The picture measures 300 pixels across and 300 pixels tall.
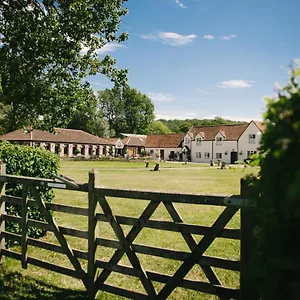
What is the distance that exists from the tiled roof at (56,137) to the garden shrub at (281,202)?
69.7m

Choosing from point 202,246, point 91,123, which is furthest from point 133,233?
point 91,123

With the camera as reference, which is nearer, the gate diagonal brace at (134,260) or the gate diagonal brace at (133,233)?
the gate diagonal brace at (133,233)

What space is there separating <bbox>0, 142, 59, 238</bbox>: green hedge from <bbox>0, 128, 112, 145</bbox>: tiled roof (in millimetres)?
62171

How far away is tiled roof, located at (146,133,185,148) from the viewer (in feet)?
289

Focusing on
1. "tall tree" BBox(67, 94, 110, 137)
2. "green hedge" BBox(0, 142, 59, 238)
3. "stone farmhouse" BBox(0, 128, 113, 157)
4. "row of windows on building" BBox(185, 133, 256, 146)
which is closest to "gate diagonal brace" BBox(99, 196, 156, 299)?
"green hedge" BBox(0, 142, 59, 238)

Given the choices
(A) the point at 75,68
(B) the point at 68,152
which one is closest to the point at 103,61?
(A) the point at 75,68

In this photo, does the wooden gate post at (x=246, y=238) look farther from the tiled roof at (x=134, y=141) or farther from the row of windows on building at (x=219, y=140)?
the tiled roof at (x=134, y=141)

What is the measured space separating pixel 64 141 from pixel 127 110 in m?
40.8

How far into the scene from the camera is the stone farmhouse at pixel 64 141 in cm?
7031

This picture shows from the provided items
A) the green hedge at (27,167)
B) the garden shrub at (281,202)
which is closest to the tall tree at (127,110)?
the green hedge at (27,167)

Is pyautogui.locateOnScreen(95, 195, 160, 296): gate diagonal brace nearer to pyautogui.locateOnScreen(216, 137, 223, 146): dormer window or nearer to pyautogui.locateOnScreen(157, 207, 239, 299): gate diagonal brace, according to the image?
pyautogui.locateOnScreen(157, 207, 239, 299): gate diagonal brace

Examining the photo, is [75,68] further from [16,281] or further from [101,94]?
[101,94]

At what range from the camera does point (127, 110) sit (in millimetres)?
112812

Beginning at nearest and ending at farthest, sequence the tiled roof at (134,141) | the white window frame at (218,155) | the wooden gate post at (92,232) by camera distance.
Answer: the wooden gate post at (92,232)
the white window frame at (218,155)
the tiled roof at (134,141)
